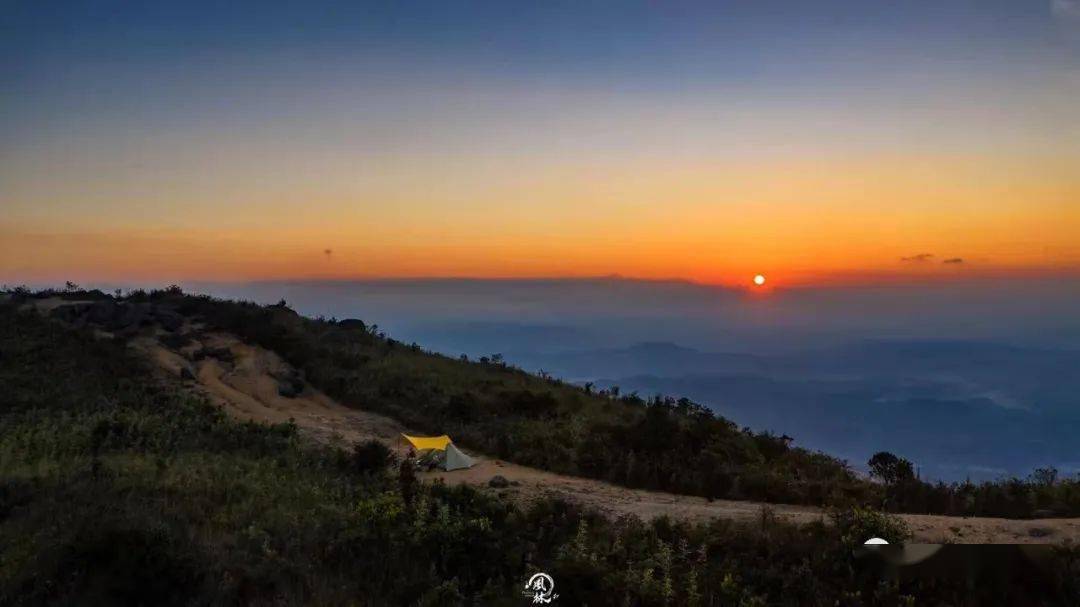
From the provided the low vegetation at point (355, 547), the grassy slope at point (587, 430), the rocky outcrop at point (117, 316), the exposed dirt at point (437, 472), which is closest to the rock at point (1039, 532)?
the exposed dirt at point (437, 472)

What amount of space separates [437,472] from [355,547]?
31.9 ft

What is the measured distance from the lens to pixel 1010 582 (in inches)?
379

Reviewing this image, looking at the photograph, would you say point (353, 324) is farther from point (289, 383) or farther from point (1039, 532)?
point (1039, 532)

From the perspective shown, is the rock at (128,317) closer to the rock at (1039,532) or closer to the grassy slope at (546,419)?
the grassy slope at (546,419)

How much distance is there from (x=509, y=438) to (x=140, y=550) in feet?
49.9

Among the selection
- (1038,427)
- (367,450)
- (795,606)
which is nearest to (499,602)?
(795,606)

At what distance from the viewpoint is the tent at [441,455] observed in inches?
830

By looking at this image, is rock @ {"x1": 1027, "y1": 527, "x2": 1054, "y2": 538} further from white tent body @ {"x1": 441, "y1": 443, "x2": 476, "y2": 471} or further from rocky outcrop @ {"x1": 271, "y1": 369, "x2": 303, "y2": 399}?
rocky outcrop @ {"x1": 271, "y1": 369, "x2": 303, "y2": 399}

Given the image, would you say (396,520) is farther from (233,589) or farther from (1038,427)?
(1038,427)

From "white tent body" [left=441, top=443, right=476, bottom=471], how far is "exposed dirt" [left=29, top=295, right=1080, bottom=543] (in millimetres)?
342

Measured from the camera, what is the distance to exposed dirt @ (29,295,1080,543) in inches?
498

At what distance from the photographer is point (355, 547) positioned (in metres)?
11.0

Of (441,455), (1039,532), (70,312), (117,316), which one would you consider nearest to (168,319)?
(117,316)

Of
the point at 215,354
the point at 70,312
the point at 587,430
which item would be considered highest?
the point at 70,312
